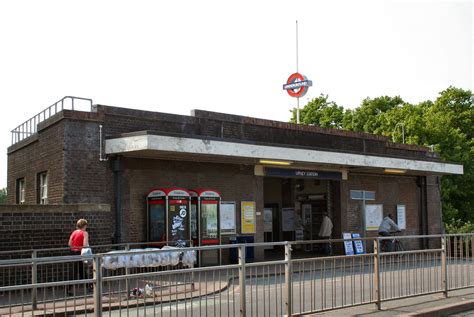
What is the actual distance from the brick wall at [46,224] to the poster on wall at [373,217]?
13.3 meters

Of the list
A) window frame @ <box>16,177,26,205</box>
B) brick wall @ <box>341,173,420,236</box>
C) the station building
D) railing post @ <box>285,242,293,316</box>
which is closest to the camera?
railing post @ <box>285,242,293,316</box>

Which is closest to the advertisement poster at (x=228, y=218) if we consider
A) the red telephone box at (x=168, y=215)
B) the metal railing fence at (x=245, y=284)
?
the red telephone box at (x=168, y=215)

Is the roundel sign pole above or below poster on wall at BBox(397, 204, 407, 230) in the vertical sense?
above

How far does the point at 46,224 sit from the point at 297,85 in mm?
16531

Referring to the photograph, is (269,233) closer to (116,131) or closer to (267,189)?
(267,189)

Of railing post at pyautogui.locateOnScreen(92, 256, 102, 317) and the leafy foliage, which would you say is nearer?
railing post at pyautogui.locateOnScreen(92, 256, 102, 317)

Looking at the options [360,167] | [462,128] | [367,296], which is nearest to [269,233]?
[360,167]

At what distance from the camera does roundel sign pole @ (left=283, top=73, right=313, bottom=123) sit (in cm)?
2816

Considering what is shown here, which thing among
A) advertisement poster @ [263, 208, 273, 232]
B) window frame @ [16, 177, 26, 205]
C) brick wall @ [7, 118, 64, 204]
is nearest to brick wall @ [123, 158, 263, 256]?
brick wall @ [7, 118, 64, 204]

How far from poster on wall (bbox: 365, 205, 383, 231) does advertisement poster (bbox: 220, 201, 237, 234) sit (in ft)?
25.4

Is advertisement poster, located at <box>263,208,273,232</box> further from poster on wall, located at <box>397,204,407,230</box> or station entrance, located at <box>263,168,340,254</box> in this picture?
poster on wall, located at <box>397,204,407,230</box>

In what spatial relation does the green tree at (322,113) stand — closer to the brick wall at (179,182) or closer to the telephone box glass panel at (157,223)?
the brick wall at (179,182)

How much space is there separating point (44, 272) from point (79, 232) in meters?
1.34

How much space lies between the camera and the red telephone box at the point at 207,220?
1841cm
